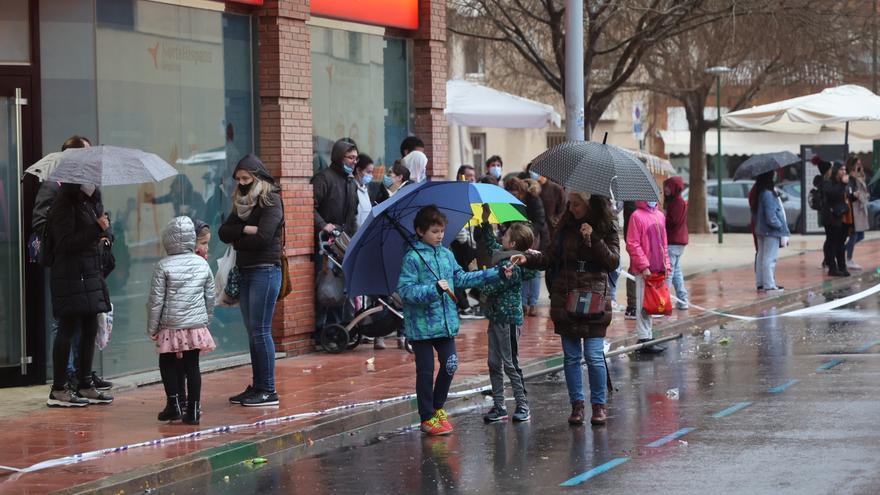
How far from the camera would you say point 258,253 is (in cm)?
1104

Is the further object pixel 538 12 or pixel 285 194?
pixel 538 12

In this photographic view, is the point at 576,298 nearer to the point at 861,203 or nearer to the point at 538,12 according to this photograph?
the point at 861,203

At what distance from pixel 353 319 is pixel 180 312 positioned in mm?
4335

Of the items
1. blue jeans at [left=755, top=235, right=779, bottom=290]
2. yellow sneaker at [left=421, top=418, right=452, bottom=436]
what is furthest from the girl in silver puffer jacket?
blue jeans at [left=755, top=235, right=779, bottom=290]

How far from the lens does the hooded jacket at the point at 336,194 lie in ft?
48.0

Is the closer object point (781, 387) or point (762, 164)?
point (781, 387)

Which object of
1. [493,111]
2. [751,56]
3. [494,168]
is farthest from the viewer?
[751,56]

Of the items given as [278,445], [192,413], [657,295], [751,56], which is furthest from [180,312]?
[751,56]

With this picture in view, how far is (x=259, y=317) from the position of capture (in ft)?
36.5

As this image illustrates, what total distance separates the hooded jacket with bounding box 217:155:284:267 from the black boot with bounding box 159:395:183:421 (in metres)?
1.20

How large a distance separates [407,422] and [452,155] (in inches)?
1431

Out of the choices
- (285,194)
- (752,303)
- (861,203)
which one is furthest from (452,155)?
(285,194)

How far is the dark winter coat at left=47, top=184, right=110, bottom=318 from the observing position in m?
11.0

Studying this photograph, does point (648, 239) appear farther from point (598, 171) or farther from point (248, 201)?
point (248, 201)
